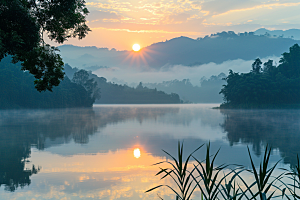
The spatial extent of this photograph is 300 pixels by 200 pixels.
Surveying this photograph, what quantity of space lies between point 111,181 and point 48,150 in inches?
347

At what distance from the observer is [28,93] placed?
418ft

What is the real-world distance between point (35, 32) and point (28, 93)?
4949 inches

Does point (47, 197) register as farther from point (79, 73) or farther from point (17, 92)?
point (79, 73)

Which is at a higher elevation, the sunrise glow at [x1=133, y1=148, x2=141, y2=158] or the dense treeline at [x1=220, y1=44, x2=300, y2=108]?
the dense treeline at [x1=220, y1=44, x2=300, y2=108]

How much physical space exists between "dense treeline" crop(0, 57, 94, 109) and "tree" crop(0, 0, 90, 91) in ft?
393

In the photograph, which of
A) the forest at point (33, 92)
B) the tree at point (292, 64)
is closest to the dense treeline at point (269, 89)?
the tree at point (292, 64)

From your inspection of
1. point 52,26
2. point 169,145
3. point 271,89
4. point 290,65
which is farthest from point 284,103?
point 52,26

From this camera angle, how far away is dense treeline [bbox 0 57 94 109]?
121438mm

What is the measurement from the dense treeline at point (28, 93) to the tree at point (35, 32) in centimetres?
11992

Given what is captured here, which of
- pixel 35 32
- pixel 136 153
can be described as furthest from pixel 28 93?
pixel 35 32

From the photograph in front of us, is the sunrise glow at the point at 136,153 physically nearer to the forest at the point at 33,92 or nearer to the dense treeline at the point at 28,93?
the forest at the point at 33,92

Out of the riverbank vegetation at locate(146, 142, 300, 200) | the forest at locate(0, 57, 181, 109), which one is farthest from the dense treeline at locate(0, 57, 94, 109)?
the riverbank vegetation at locate(146, 142, 300, 200)

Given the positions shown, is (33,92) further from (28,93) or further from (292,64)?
(292,64)

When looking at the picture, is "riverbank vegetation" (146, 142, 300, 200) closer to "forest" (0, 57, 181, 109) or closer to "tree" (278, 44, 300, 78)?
"tree" (278, 44, 300, 78)
